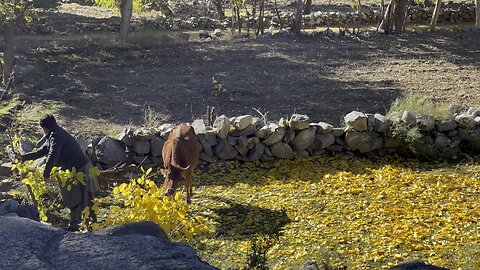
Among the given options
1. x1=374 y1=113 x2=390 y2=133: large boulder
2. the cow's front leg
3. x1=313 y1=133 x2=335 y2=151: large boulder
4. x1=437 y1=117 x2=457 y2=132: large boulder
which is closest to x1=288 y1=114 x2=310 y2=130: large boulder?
Answer: x1=313 y1=133 x2=335 y2=151: large boulder

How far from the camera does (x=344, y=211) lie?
9.90 m

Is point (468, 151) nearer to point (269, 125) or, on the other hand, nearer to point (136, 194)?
point (269, 125)

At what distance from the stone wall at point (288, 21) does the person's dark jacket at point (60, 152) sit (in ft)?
61.3

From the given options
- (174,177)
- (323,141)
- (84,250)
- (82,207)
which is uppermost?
(84,250)

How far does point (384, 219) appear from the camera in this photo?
9.50 m

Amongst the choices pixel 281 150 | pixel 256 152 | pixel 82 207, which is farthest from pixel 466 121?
pixel 82 207

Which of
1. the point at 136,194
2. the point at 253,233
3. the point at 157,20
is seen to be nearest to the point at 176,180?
the point at 253,233

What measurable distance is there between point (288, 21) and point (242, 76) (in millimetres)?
10509

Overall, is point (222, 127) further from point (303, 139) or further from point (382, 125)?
point (382, 125)

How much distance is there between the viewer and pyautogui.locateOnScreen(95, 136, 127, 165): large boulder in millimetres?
11633

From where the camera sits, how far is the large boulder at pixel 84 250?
440 centimetres

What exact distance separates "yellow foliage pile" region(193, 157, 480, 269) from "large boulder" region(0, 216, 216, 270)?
2783mm

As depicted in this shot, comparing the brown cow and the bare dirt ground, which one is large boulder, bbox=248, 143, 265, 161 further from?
the bare dirt ground

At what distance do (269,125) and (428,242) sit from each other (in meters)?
4.71
